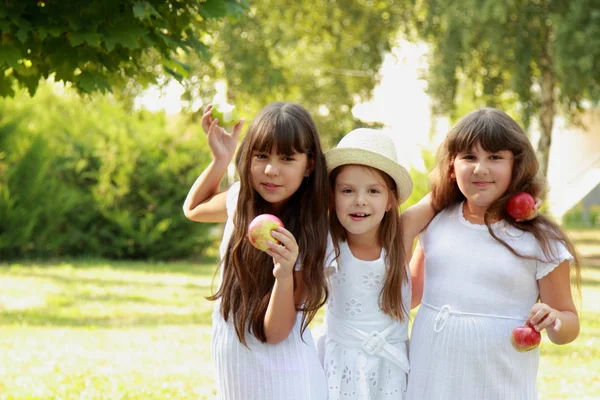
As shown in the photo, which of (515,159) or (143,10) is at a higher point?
(143,10)

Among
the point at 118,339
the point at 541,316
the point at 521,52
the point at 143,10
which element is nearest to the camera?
the point at 541,316

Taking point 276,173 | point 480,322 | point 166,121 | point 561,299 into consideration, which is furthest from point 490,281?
point 166,121

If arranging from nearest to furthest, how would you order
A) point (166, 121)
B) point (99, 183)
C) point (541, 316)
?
1. point (541, 316)
2. point (99, 183)
3. point (166, 121)

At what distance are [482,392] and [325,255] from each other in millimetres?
884

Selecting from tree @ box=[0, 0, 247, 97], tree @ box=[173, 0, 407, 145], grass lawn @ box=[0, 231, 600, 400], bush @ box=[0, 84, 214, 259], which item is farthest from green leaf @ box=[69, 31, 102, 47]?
tree @ box=[173, 0, 407, 145]

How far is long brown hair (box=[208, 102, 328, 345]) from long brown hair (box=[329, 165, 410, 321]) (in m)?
0.17

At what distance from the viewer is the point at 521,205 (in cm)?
348

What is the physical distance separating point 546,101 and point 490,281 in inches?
549

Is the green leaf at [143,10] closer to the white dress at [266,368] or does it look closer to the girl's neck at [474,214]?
the white dress at [266,368]

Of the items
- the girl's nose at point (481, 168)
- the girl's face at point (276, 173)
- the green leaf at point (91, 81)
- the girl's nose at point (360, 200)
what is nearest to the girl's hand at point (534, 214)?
the girl's nose at point (481, 168)

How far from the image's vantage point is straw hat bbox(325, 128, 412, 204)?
345cm

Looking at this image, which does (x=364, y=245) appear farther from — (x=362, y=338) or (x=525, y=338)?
(x=525, y=338)

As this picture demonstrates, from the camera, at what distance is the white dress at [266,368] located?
128 inches

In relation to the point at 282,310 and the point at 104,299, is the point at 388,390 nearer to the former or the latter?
the point at 282,310
